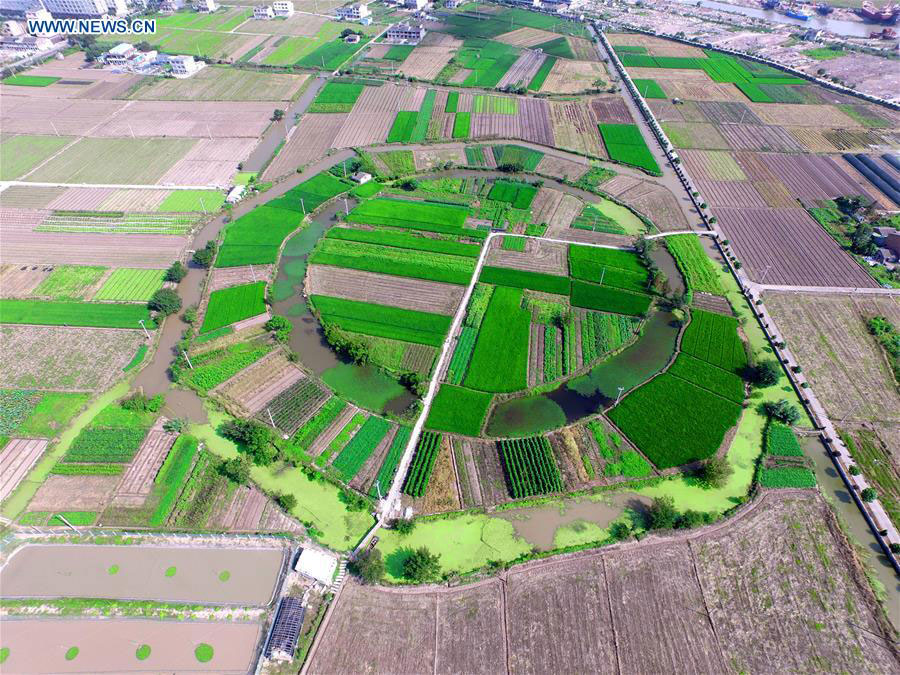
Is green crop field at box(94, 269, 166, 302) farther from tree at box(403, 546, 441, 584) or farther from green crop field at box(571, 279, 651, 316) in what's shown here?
green crop field at box(571, 279, 651, 316)

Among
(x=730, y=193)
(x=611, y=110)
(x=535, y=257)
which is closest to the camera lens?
(x=535, y=257)

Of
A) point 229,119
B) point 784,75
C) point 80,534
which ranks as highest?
point 784,75

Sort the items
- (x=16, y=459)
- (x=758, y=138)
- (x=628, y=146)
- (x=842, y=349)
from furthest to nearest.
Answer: (x=758, y=138) → (x=628, y=146) → (x=842, y=349) → (x=16, y=459)

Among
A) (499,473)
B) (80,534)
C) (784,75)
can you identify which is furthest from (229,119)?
(784,75)

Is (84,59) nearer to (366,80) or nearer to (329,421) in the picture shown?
(366,80)

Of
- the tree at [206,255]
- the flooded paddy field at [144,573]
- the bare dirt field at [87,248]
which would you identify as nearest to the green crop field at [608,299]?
the flooded paddy field at [144,573]

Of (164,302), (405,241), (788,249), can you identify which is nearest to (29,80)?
(164,302)

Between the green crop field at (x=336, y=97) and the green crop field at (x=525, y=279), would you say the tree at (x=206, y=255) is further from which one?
the green crop field at (x=336, y=97)

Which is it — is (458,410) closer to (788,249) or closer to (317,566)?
(317,566)
